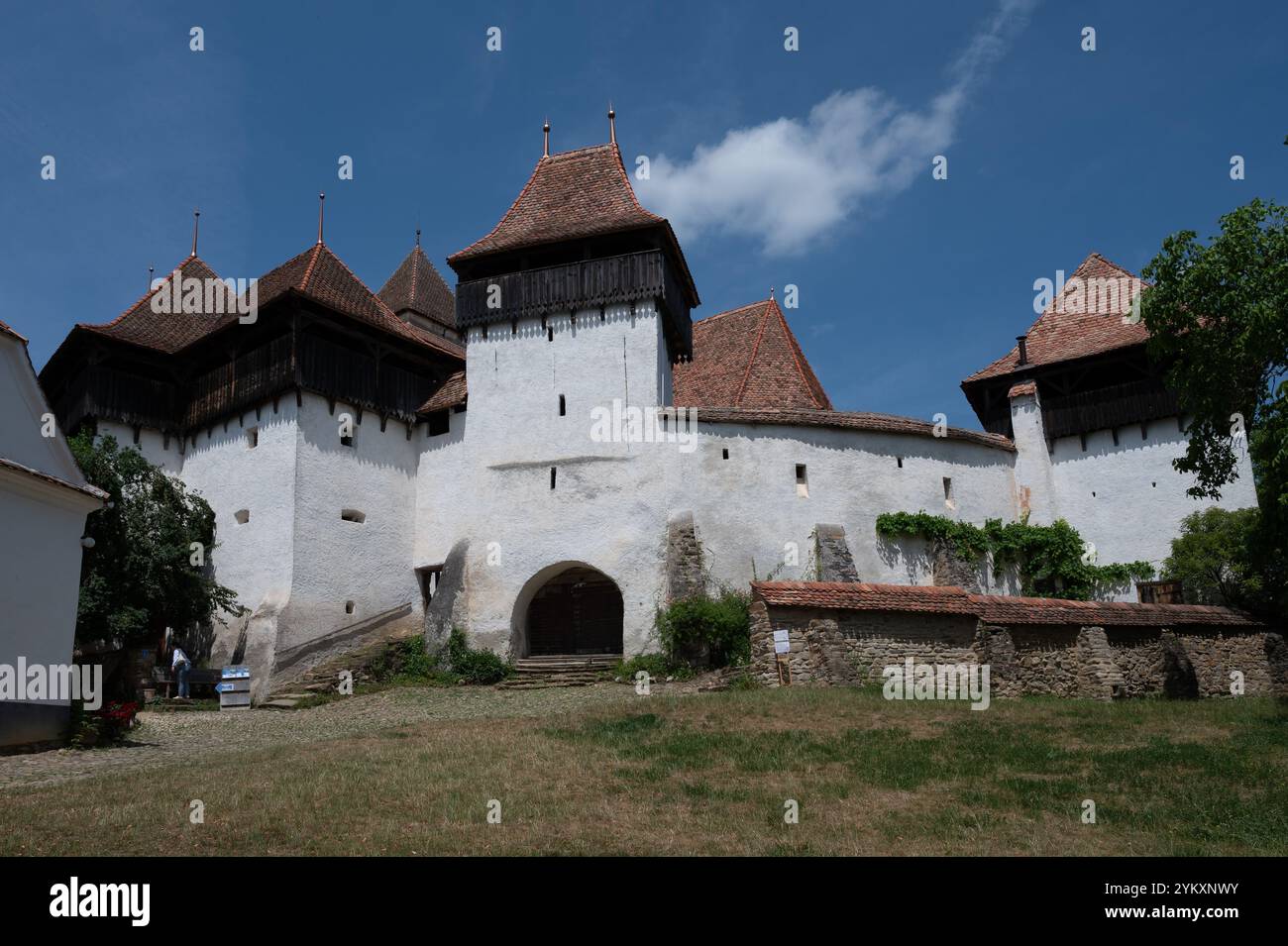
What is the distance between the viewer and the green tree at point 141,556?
64.1 feet

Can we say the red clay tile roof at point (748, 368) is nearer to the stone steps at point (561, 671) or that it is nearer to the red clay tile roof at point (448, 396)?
the red clay tile roof at point (448, 396)

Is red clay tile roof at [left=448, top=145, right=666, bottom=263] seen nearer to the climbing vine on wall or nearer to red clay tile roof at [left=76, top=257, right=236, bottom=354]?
red clay tile roof at [left=76, top=257, right=236, bottom=354]

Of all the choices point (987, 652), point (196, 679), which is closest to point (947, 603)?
point (987, 652)

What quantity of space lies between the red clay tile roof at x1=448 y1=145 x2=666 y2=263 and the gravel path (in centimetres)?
994

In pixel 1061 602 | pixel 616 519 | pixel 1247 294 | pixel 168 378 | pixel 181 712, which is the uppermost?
pixel 168 378

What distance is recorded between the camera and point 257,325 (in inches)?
929

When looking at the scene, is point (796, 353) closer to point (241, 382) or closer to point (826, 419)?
point (826, 419)

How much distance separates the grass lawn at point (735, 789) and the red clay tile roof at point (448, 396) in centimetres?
1192

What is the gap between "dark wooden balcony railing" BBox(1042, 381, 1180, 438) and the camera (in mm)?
23734

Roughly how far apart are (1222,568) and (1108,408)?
463cm

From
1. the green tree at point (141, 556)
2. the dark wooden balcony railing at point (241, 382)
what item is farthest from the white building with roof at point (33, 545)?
the dark wooden balcony railing at point (241, 382)

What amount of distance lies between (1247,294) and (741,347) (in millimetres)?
14682
